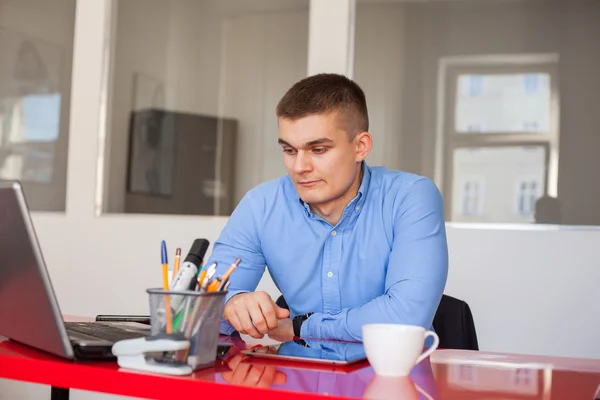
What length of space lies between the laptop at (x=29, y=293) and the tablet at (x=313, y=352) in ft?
0.81

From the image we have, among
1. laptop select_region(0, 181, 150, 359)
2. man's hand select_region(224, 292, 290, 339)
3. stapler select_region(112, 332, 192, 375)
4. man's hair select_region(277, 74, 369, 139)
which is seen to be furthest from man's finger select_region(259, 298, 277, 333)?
man's hair select_region(277, 74, 369, 139)

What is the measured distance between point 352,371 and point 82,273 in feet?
7.18

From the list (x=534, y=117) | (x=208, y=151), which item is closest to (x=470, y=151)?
(x=534, y=117)

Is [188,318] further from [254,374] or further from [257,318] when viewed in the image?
[257,318]

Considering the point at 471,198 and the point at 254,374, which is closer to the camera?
the point at 254,374

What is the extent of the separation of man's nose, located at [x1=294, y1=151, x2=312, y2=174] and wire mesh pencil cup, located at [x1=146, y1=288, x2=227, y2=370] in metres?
0.81

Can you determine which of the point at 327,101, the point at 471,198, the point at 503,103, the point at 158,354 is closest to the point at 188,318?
the point at 158,354

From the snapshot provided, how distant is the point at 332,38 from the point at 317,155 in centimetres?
105

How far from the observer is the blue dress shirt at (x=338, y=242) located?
184 cm

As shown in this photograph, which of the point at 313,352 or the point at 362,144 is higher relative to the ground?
the point at 362,144

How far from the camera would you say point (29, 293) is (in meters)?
1.15

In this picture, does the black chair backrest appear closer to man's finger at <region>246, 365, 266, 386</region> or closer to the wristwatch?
the wristwatch

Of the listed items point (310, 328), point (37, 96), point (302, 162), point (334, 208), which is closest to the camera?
point (310, 328)

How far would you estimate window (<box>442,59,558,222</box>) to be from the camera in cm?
269
